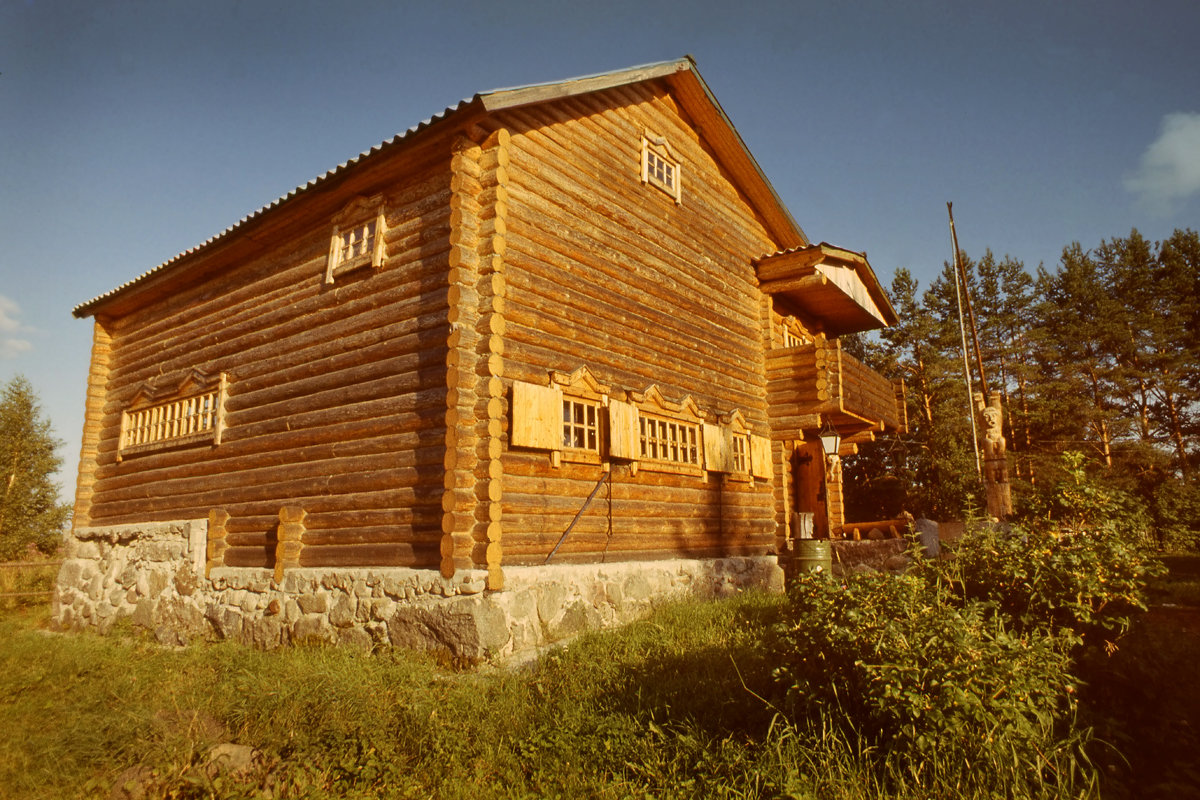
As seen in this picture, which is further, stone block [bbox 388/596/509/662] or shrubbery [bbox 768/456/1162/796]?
stone block [bbox 388/596/509/662]

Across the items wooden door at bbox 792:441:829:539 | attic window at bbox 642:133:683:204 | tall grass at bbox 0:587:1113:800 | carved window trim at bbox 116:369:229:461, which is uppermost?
attic window at bbox 642:133:683:204

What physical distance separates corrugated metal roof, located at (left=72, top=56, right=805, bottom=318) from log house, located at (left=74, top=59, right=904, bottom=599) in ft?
0.16

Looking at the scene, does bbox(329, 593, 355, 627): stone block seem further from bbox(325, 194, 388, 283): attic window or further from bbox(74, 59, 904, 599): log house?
bbox(325, 194, 388, 283): attic window

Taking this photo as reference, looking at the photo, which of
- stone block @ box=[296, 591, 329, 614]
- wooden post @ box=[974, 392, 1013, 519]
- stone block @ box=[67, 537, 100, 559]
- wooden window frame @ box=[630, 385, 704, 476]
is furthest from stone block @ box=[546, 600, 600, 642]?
stone block @ box=[67, 537, 100, 559]

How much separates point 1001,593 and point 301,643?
336 inches

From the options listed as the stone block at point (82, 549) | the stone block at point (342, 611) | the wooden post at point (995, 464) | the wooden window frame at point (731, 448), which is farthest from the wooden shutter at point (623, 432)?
the stone block at point (82, 549)

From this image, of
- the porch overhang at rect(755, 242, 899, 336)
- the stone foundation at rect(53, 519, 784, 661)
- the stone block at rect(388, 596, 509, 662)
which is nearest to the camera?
the stone block at rect(388, 596, 509, 662)

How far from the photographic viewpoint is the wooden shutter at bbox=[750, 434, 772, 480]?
1423 centimetres

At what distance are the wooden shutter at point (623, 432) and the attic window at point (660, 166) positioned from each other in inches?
178

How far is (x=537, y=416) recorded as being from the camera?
941 centimetres

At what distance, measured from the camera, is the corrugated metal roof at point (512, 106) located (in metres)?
9.34

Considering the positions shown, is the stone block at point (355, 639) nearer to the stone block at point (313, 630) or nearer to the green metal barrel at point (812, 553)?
the stone block at point (313, 630)

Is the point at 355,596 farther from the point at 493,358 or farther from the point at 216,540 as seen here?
the point at 216,540

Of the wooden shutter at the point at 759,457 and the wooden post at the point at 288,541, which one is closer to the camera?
the wooden post at the point at 288,541
